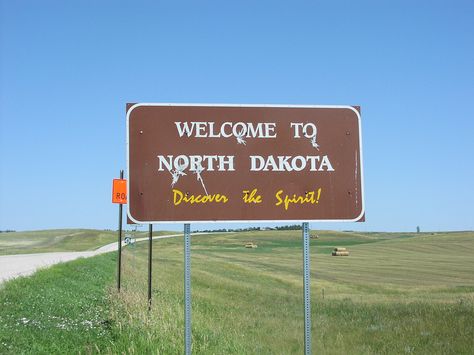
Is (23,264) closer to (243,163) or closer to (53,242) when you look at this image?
(243,163)

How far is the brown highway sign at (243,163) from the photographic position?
598 centimetres

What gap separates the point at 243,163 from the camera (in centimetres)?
618

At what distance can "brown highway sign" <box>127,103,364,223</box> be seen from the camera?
19.6 ft

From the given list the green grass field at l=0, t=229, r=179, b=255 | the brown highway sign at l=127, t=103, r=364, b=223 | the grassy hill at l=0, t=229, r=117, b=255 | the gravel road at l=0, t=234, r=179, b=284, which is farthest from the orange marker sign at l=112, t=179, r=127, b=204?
the green grass field at l=0, t=229, r=179, b=255

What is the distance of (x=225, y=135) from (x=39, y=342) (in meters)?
4.54

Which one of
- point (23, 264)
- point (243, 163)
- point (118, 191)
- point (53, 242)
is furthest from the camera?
point (53, 242)

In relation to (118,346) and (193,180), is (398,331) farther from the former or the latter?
(193,180)

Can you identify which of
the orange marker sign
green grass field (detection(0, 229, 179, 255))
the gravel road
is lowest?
green grass field (detection(0, 229, 179, 255))

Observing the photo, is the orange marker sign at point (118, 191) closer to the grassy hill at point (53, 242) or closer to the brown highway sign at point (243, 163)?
the brown highway sign at point (243, 163)

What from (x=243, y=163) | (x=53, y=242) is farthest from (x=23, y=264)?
(x=53, y=242)

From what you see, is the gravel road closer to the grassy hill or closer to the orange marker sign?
the orange marker sign

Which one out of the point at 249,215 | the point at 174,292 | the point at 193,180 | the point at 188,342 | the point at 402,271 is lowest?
the point at 402,271

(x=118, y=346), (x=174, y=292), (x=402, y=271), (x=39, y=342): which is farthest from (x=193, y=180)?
(x=402, y=271)

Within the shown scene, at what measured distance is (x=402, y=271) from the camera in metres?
46.8
